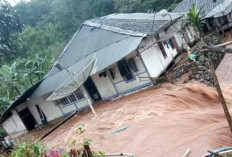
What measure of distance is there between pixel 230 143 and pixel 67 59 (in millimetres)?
16133

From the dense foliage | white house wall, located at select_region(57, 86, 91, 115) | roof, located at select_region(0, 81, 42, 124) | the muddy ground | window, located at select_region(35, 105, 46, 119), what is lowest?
the muddy ground

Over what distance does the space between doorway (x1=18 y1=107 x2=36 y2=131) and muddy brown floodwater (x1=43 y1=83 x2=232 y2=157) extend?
8566 mm

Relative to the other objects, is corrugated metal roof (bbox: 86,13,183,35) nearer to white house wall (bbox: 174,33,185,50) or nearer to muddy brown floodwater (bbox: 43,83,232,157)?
white house wall (bbox: 174,33,185,50)

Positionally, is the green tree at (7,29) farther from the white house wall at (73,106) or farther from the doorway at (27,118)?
the white house wall at (73,106)

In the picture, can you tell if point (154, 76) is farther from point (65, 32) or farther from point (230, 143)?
point (65, 32)

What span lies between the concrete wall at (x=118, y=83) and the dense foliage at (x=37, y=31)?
7.94 m

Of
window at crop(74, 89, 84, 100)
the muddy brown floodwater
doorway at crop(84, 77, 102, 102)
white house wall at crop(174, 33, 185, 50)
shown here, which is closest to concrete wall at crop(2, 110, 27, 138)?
window at crop(74, 89, 84, 100)

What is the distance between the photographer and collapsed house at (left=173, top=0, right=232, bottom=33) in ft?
82.4

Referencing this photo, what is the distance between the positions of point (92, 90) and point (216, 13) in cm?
1369

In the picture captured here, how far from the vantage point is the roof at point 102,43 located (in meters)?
17.2

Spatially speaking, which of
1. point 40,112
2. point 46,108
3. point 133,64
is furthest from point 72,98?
point 133,64

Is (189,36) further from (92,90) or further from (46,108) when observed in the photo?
(46,108)

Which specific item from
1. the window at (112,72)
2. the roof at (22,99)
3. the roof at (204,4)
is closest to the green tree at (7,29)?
the roof at (22,99)

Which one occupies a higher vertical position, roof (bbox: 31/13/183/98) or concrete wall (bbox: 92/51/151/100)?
roof (bbox: 31/13/183/98)
